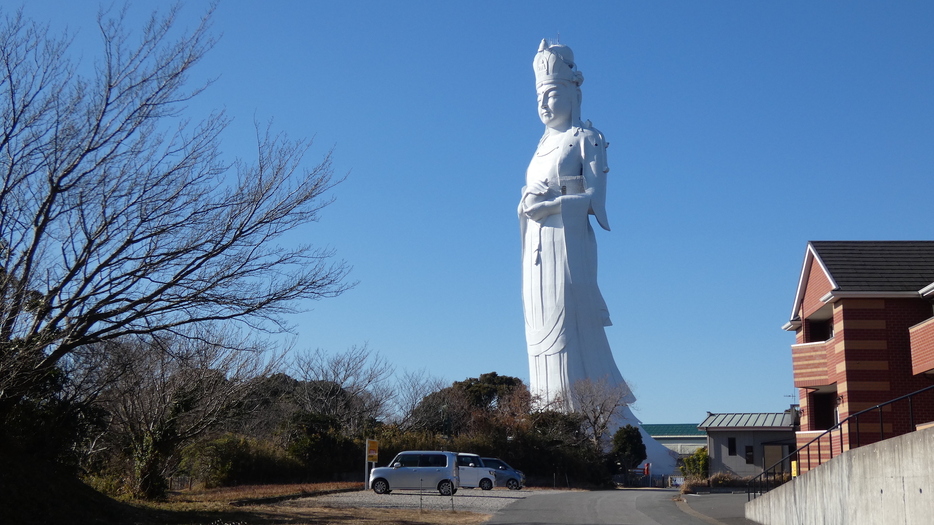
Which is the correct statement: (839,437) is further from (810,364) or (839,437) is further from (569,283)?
(569,283)

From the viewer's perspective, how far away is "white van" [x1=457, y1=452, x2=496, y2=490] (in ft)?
88.3

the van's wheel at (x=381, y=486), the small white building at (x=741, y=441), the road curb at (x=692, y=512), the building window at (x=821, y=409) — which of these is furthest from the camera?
the small white building at (x=741, y=441)

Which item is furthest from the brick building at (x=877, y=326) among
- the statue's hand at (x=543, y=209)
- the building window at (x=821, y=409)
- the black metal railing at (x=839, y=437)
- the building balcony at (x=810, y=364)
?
the statue's hand at (x=543, y=209)

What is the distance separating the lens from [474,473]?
88.8 feet

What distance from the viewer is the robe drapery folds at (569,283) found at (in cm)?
4803

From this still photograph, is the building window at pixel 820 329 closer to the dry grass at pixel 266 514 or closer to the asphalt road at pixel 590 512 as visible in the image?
the asphalt road at pixel 590 512

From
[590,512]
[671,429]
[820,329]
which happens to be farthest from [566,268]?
[671,429]

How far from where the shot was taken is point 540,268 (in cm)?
4941

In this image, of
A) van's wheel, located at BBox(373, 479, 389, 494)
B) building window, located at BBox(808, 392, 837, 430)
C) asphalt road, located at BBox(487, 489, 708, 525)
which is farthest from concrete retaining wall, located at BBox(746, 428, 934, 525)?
van's wheel, located at BBox(373, 479, 389, 494)

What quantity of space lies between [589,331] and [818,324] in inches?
979

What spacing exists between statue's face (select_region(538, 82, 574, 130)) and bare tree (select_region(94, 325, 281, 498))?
31552 mm

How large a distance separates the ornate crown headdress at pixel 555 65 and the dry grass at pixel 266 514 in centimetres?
3405

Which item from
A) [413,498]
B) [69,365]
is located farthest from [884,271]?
[69,365]

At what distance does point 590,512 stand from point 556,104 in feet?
111
